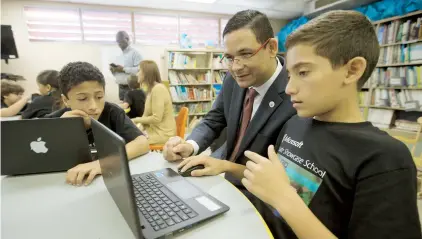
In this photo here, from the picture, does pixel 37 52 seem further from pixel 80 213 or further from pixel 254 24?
pixel 80 213

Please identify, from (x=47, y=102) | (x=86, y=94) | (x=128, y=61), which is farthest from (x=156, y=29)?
(x=86, y=94)

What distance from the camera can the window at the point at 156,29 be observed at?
499 cm

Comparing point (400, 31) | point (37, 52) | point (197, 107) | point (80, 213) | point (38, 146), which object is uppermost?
point (400, 31)

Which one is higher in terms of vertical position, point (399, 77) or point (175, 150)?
point (399, 77)

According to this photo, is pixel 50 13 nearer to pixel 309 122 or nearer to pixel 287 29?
pixel 287 29

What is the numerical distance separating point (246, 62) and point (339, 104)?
0.55 metres


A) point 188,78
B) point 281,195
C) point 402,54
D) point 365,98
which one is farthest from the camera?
point 188,78

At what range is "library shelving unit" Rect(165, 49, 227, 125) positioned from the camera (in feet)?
16.0

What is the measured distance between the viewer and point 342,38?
71cm

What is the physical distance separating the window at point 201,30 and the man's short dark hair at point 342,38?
4.79 metres

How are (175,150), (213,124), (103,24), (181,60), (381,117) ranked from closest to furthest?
(175,150) → (213,124) → (381,117) → (103,24) → (181,60)

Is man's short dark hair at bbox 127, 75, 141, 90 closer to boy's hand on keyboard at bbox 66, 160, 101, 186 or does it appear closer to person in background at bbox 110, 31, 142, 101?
person in background at bbox 110, 31, 142, 101

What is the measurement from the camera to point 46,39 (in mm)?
4445

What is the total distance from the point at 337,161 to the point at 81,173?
34.9 inches
